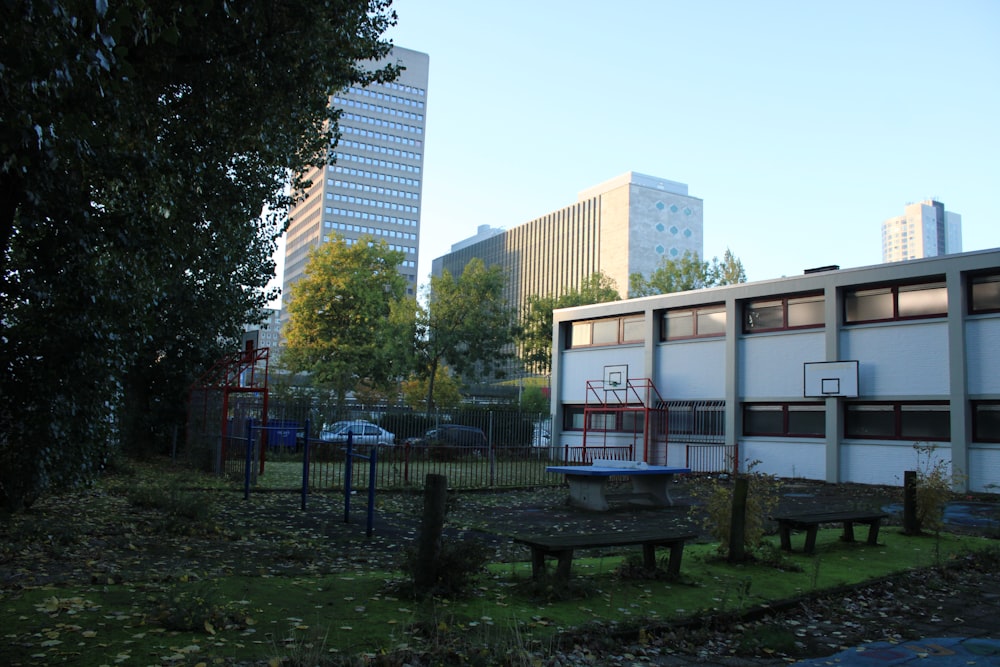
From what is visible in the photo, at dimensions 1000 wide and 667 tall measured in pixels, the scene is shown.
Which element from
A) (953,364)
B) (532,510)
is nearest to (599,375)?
(953,364)

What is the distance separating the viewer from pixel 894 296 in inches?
949

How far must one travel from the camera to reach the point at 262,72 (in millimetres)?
11977

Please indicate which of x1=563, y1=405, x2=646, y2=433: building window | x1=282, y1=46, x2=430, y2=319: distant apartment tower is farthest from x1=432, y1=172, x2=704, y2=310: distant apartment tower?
x1=563, y1=405, x2=646, y2=433: building window

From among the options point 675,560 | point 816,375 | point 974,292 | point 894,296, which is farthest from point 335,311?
point 675,560

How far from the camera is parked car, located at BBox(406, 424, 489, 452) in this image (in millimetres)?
21172

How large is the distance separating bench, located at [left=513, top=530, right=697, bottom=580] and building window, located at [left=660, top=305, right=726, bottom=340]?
71.3ft

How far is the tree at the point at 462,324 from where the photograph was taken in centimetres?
4938

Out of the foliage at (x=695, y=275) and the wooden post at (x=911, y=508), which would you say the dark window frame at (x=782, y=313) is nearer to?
the wooden post at (x=911, y=508)

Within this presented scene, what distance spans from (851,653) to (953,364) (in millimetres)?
19343

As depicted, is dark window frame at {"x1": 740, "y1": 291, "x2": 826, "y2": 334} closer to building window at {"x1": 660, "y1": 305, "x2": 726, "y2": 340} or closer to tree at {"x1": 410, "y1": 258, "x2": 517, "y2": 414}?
building window at {"x1": 660, "y1": 305, "x2": 726, "y2": 340}

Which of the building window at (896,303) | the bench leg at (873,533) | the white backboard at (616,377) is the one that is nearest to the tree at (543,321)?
the white backboard at (616,377)

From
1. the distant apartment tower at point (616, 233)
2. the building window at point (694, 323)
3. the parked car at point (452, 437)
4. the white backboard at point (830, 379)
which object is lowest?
the parked car at point (452, 437)

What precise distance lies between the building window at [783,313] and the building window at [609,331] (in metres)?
A: 5.04

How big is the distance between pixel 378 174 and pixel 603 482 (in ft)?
479
